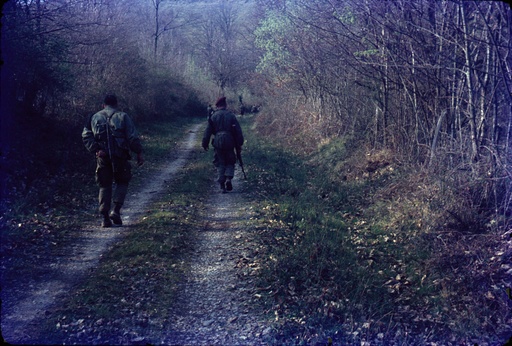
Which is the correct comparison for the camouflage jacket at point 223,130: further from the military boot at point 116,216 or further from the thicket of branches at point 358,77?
the military boot at point 116,216

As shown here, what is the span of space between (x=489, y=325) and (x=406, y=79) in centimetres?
731

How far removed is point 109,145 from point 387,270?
5.50 meters

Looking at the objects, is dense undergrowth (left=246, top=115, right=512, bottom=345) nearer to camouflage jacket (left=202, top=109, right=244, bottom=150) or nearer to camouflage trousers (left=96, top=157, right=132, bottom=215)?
camouflage jacket (left=202, top=109, right=244, bottom=150)

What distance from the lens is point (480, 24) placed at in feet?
25.3

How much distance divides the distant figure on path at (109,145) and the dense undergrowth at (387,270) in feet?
9.83

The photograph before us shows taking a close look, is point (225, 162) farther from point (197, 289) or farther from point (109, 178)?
point (197, 289)

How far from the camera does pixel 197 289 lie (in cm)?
580

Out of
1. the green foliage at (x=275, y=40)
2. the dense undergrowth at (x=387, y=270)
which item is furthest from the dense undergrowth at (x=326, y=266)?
the green foliage at (x=275, y=40)

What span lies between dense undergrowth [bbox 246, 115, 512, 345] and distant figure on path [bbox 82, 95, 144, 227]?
300 cm

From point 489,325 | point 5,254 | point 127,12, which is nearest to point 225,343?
point 489,325

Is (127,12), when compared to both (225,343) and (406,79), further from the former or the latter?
(225,343)

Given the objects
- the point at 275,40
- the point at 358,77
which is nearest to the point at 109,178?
the point at 358,77

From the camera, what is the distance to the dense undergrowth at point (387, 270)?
208 inches

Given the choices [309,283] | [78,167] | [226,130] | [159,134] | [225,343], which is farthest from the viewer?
A: [159,134]
